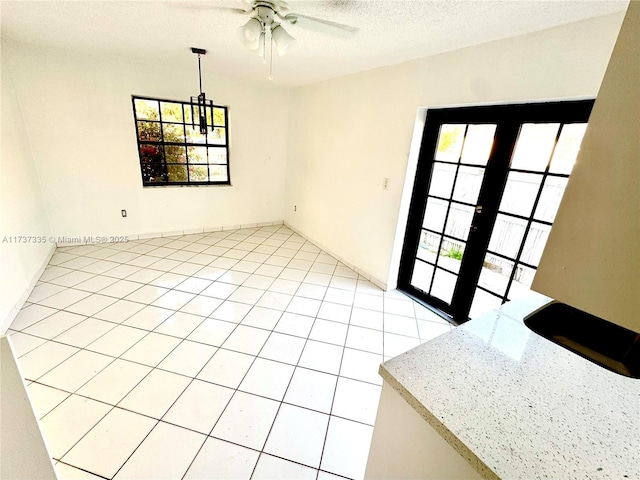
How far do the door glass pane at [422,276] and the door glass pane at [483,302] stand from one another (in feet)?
1.59

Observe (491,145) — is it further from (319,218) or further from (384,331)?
(319,218)

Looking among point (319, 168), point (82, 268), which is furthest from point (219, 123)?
point (82, 268)

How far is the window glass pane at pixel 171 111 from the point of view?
12.8 ft

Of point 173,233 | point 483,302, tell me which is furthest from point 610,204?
point 173,233

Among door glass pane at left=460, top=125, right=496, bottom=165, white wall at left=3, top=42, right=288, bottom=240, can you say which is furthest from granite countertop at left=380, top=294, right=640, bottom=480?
white wall at left=3, top=42, right=288, bottom=240

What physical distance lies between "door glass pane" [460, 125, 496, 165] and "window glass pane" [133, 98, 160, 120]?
155 inches

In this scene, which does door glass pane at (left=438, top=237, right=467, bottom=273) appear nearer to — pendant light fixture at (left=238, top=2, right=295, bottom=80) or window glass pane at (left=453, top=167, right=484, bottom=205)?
A: window glass pane at (left=453, top=167, right=484, bottom=205)

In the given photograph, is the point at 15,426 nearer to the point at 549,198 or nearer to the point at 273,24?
the point at 273,24

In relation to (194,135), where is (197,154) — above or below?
below

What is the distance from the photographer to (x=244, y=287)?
3.09m

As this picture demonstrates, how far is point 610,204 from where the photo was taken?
0.52m

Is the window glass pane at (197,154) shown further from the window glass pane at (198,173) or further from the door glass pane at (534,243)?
the door glass pane at (534,243)

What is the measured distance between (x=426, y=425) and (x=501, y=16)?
2.17 m

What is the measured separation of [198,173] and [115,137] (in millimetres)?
1110
